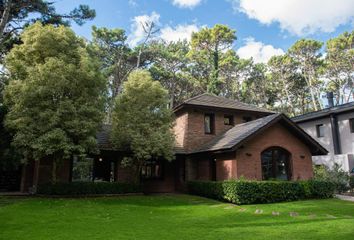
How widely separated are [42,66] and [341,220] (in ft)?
47.7

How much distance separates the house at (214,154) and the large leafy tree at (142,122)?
134 centimetres

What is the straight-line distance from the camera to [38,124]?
14578 millimetres

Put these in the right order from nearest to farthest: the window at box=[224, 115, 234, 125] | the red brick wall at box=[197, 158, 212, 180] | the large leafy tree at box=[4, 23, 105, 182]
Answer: the large leafy tree at box=[4, 23, 105, 182]
the red brick wall at box=[197, 158, 212, 180]
the window at box=[224, 115, 234, 125]

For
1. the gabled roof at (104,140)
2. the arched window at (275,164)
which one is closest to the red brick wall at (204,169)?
the arched window at (275,164)

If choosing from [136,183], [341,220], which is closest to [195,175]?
[136,183]

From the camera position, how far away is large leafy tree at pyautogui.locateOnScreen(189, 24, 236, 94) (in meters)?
38.7

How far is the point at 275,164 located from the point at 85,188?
11112 mm

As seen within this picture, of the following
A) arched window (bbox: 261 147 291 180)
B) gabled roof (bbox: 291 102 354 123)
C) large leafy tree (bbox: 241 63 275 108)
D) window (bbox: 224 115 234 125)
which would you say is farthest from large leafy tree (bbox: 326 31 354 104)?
arched window (bbox: 261 147 291 180)

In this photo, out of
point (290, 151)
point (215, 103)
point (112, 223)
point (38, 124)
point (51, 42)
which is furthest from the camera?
point (215, 103)

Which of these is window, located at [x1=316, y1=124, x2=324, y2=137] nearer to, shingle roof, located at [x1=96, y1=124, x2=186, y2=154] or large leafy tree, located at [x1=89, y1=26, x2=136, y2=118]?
shingle roof, located at [x1=96, y1=124, x2=186, y2=154]

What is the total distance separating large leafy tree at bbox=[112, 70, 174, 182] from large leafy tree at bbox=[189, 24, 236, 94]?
67.7 feet

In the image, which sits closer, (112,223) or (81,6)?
(112,223)

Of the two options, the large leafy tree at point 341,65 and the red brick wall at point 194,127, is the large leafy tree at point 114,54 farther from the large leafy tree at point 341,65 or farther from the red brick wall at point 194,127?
the large leafy tree at point 341,65

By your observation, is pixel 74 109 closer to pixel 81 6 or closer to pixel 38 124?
pixel 38 124
